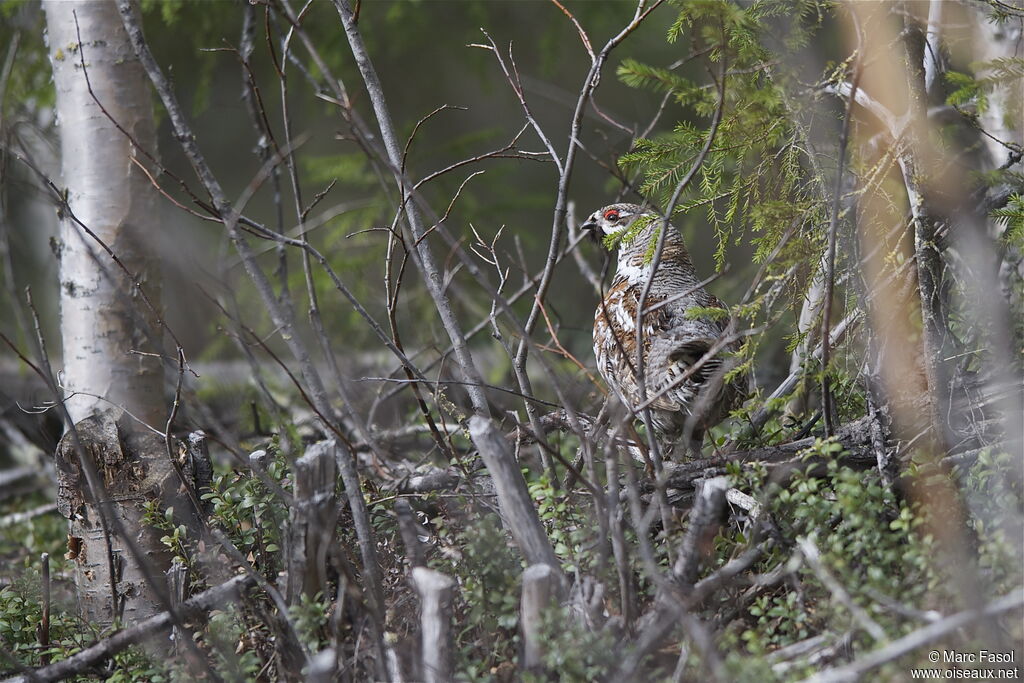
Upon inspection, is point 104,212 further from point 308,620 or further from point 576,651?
point 576,651

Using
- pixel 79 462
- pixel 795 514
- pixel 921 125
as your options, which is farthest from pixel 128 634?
pixel 921 125

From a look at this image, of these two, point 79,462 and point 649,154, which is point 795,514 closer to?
point 649,154

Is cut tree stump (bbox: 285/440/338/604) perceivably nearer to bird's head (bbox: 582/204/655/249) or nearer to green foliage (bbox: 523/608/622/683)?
green foliage (bbox: 523/608/622/683)

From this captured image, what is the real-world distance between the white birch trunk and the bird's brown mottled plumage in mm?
2219

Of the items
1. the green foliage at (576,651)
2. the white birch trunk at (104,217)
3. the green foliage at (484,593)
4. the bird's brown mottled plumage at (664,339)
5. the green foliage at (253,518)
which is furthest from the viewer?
the white birch trunk at (104,217)

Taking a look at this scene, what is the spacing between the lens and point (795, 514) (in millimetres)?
3018

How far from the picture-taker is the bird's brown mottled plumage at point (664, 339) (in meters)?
3.85

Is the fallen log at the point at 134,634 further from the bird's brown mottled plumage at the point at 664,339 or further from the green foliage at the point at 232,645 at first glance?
the bird's brown mottled plumage at the point at 664,339

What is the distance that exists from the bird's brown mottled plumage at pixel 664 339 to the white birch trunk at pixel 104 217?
222 centimetres

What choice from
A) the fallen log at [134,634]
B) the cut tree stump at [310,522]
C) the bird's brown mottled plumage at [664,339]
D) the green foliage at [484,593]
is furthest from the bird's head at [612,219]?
the fallen log at [134,634]

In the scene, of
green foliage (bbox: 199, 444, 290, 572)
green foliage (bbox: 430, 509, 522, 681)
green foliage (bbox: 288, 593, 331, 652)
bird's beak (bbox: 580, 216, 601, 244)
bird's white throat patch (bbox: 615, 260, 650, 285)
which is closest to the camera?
green foliage (bbox: 288, 593, 331, 652)

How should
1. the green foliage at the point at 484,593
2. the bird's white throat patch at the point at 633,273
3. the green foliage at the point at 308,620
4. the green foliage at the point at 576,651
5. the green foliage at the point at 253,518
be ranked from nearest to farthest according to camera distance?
the green foliage at the point at 576,651
the green foliage at the point at 308,620
the green foliage at the point at 484,593
the green foliage at the point at 253,518
the bird's white throat patch at the point at 633,273

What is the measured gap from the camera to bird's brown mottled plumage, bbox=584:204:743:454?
12.6 ft

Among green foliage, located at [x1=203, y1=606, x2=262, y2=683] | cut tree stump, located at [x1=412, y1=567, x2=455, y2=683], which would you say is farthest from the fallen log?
cut tree stump, located at [x1=412, y1=567, x2=455, y2=683]
